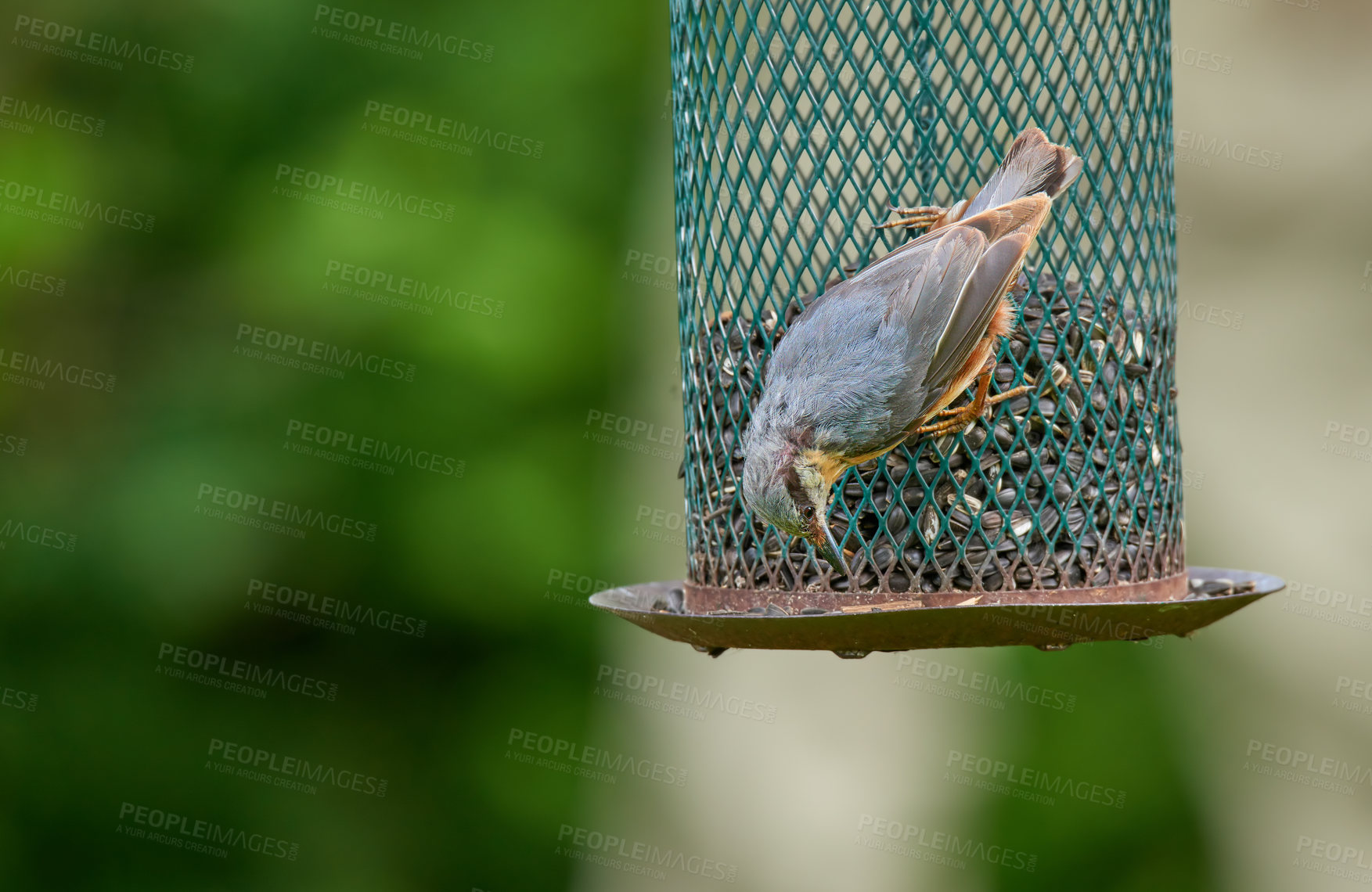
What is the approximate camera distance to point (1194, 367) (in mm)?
6727

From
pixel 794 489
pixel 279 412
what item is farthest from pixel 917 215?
pixel 279 412

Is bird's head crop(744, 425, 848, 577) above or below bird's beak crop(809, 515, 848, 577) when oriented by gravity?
above

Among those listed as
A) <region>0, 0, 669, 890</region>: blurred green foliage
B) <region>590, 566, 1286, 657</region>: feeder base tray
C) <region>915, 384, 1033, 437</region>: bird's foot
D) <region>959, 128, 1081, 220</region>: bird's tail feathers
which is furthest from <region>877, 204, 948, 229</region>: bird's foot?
<region>0, 0, 669, 890</region>: blurred green foliage

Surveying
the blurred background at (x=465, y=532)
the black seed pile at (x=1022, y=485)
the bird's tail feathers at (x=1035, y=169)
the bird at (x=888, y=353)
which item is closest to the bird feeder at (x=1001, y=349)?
the black seed pile at (x=1022, y=485)

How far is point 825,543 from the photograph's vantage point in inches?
117

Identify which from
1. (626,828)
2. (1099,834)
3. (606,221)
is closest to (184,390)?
(606,221)

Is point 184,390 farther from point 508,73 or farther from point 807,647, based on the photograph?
point 807,647

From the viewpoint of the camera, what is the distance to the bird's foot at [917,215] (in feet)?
10.7

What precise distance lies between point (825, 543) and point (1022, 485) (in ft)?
1.95

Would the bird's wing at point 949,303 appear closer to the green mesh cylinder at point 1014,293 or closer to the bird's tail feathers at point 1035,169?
the bird's tail feathers at point 1035,169

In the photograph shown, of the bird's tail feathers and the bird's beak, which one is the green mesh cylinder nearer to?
the bird's tail feathers

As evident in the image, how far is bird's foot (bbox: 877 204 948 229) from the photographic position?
3.26 metres

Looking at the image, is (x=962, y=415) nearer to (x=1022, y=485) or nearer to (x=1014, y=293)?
(x=1022, y=485)

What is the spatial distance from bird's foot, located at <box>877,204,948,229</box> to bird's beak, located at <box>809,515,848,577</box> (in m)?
0.82
